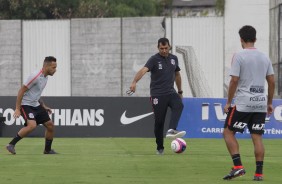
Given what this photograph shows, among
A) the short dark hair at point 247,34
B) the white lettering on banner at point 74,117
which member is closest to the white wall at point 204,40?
the white lettering on banner at point 74,117

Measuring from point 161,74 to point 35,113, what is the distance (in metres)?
2.39

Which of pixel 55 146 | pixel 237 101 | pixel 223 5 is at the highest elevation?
pixel 223 5

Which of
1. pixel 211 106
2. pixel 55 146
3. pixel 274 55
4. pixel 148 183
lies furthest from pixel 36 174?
pixel 274 55

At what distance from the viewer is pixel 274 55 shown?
42.7 meters

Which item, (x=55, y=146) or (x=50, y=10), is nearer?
(x=55, y=146)

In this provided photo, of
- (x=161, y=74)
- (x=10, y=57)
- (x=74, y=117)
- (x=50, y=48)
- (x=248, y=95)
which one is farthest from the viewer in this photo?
(x=50, y=48)

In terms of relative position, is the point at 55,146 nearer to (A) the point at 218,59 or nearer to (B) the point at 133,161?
(B) the point at 133,161

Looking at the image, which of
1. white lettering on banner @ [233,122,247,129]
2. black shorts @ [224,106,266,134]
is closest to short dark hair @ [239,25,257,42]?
black shorts @ [224,106,266,134]

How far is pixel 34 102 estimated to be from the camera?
1702 centimetres

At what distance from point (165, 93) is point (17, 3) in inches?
2060

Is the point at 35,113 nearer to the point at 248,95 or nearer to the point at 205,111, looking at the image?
the point at 248,95

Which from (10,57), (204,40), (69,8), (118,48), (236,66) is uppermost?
(69,8)

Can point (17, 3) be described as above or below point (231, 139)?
above

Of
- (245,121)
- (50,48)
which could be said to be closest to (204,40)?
(50,48)
